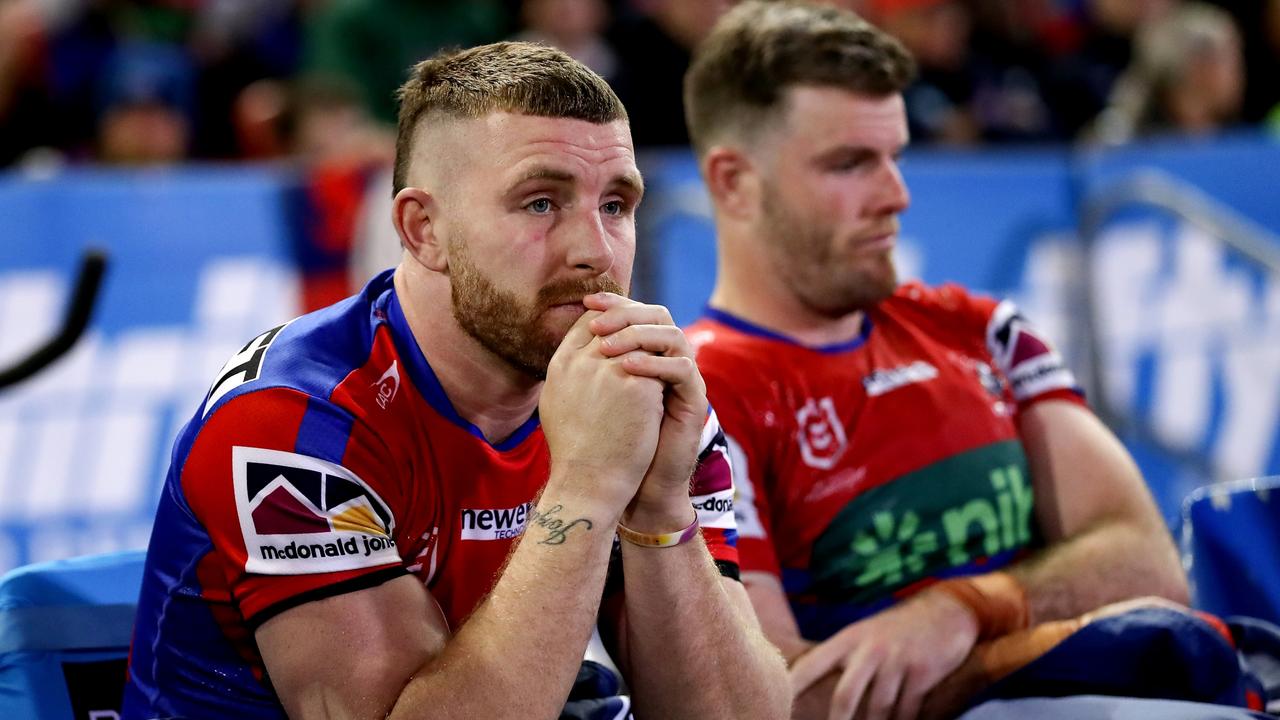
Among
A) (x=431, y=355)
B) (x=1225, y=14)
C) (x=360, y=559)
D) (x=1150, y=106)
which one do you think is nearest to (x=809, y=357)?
(x=431, y=355)

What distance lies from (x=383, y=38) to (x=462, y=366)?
199 inches

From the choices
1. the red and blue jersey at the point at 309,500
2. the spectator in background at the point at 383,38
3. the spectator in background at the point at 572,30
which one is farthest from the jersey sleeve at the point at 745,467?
the spectator in background at the point at 383,38

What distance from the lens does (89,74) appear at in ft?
23.7

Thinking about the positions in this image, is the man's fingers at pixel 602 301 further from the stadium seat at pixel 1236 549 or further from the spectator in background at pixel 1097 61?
the spectator in background at pixel 1097 61

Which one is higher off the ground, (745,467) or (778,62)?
(778,62)

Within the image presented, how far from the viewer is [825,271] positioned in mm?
3238

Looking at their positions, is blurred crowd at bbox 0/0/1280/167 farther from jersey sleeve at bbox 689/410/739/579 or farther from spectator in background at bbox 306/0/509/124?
jersey sleeve at bbox 689/410/739/579

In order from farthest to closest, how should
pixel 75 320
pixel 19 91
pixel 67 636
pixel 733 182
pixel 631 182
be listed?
pixel 19 91 → pixel 75 320 → pixel 733 182 → pixel 67 636 → pixel 631 182

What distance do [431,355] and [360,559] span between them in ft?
1.34

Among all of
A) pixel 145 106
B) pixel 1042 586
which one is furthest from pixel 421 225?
pixel 145 106

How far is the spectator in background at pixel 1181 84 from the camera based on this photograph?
24.6ft

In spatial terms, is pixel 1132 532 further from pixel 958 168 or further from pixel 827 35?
pixel 958 168

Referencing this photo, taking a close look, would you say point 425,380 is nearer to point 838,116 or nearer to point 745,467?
point 745,467

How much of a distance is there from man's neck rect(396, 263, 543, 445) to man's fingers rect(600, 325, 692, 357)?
0.20 m
